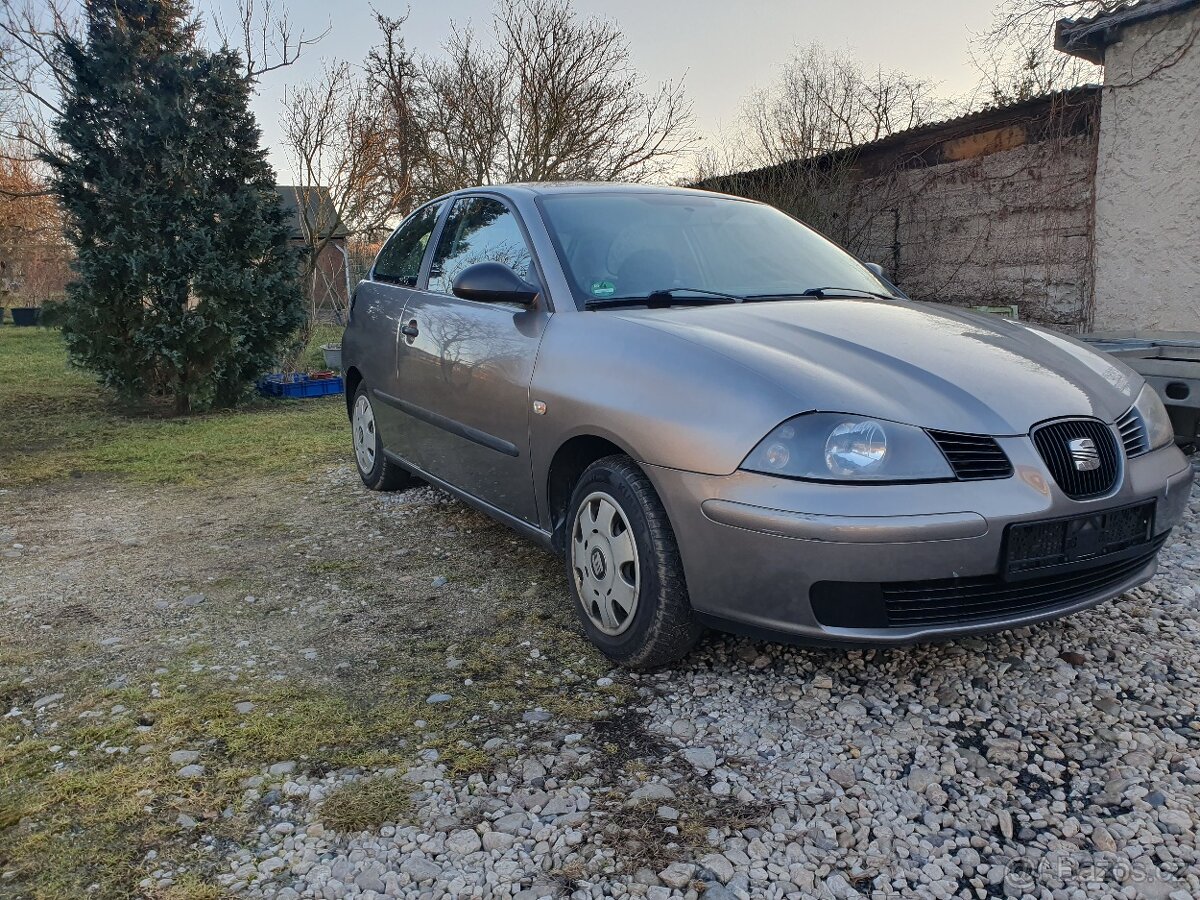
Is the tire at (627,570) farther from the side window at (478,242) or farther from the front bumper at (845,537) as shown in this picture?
the side window at (478,242)

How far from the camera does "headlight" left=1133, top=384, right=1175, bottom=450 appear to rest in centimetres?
270

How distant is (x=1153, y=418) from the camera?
2.79 metres

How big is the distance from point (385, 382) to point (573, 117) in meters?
11.3

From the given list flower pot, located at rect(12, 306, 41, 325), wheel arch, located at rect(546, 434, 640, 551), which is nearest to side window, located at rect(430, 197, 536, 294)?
wheel arch, located at rect(546, 434, 640, 551)

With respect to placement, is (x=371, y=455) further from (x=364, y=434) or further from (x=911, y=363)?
(x=911, y=363)

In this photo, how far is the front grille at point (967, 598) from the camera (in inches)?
90.2

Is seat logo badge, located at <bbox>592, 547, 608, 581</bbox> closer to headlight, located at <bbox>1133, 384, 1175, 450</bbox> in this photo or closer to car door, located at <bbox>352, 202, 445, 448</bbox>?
headlight, located at <bbox>1133, 384, 1175, 450</bbox>

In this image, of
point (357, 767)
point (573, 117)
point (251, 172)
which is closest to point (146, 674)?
point (357, 767)

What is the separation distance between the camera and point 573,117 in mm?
14531

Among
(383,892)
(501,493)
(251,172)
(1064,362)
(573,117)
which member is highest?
(573,117)

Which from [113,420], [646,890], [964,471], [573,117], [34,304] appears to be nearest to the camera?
[646,890]

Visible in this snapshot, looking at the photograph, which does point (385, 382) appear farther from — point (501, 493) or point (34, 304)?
point (34, 304)

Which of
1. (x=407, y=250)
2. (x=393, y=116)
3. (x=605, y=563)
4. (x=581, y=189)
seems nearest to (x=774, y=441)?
(x=605, y=563)

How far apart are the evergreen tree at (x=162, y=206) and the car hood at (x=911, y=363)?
281 inches
